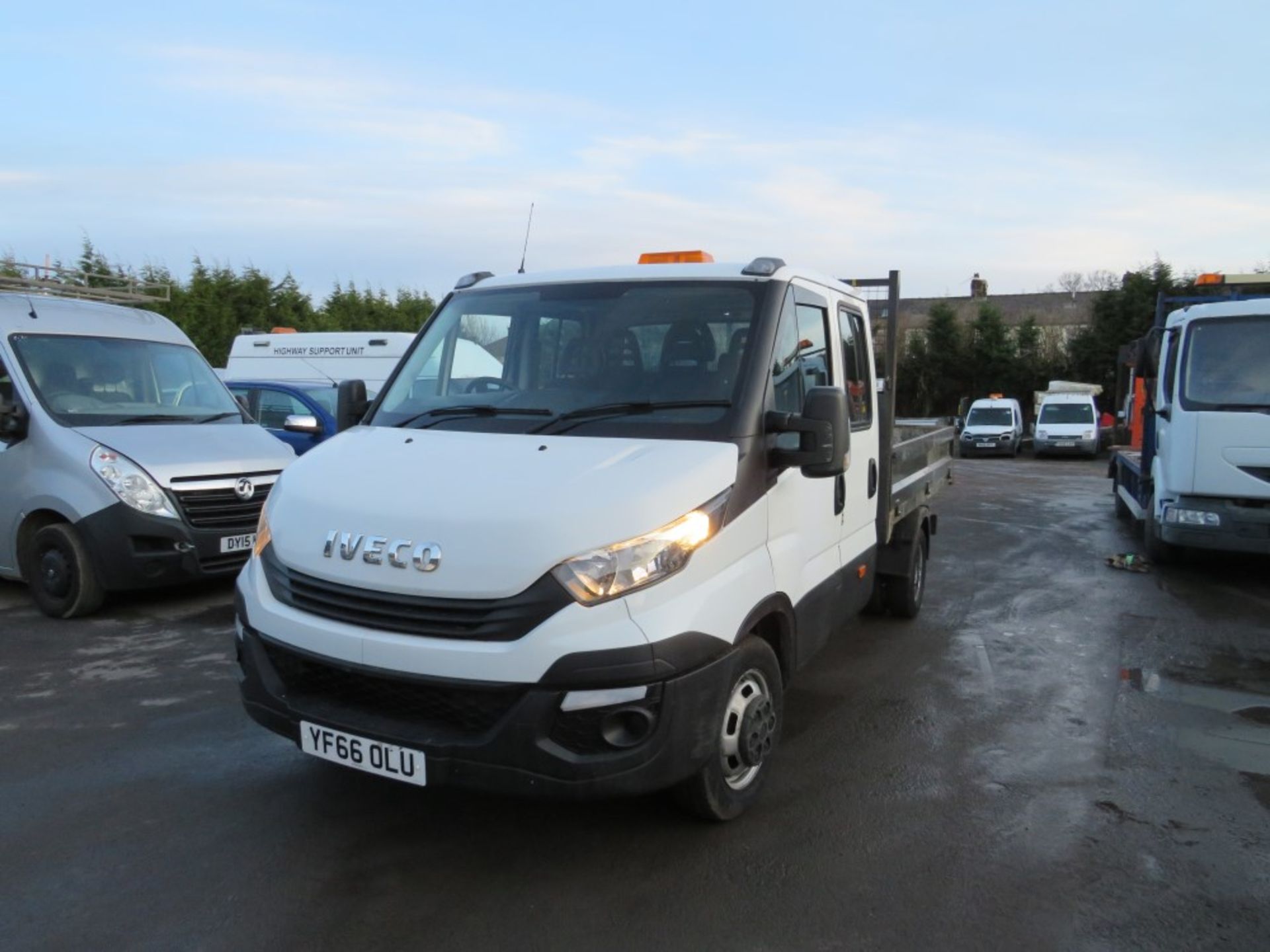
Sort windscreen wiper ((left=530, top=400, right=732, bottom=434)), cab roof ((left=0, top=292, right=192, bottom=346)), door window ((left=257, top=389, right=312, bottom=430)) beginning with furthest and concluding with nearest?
door window ((left=257, top=389, right=312, bottom=430)) → cab roof ((left=0, top=292, right=192, bottom=346)) → windscreen wiper ((left=530, top=400, right=732, bottom=434))

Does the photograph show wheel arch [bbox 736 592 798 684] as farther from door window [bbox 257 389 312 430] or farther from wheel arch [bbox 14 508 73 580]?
door window [bbox 257 389 312 430]

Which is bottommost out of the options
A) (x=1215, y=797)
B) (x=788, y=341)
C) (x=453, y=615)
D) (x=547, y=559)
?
(x=1215, y=797)

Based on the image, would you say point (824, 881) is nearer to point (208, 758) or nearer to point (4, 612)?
point (208, 758)

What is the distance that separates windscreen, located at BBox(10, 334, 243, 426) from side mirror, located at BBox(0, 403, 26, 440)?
17 centimetres

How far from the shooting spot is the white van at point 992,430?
28.0 m

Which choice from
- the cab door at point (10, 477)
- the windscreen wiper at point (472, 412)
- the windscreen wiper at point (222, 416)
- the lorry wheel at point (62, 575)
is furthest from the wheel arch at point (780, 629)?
the cab door at point (10, 477)

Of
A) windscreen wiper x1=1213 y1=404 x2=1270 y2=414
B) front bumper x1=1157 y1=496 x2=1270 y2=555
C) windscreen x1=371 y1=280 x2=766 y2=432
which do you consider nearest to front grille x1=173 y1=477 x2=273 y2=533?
windscreen x1=371 y1=280 x2=766 y2=432

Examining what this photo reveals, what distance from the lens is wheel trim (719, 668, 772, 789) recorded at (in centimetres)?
367

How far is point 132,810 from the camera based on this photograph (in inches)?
155

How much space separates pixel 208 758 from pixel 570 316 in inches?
105

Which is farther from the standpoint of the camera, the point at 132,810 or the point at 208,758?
the point at 208,758

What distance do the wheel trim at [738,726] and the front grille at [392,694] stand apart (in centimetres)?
93

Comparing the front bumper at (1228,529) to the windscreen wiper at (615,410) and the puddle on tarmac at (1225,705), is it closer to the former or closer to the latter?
the puddle on tarmac at (1225,705)

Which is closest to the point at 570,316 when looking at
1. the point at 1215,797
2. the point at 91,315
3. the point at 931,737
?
the point at 931,737
